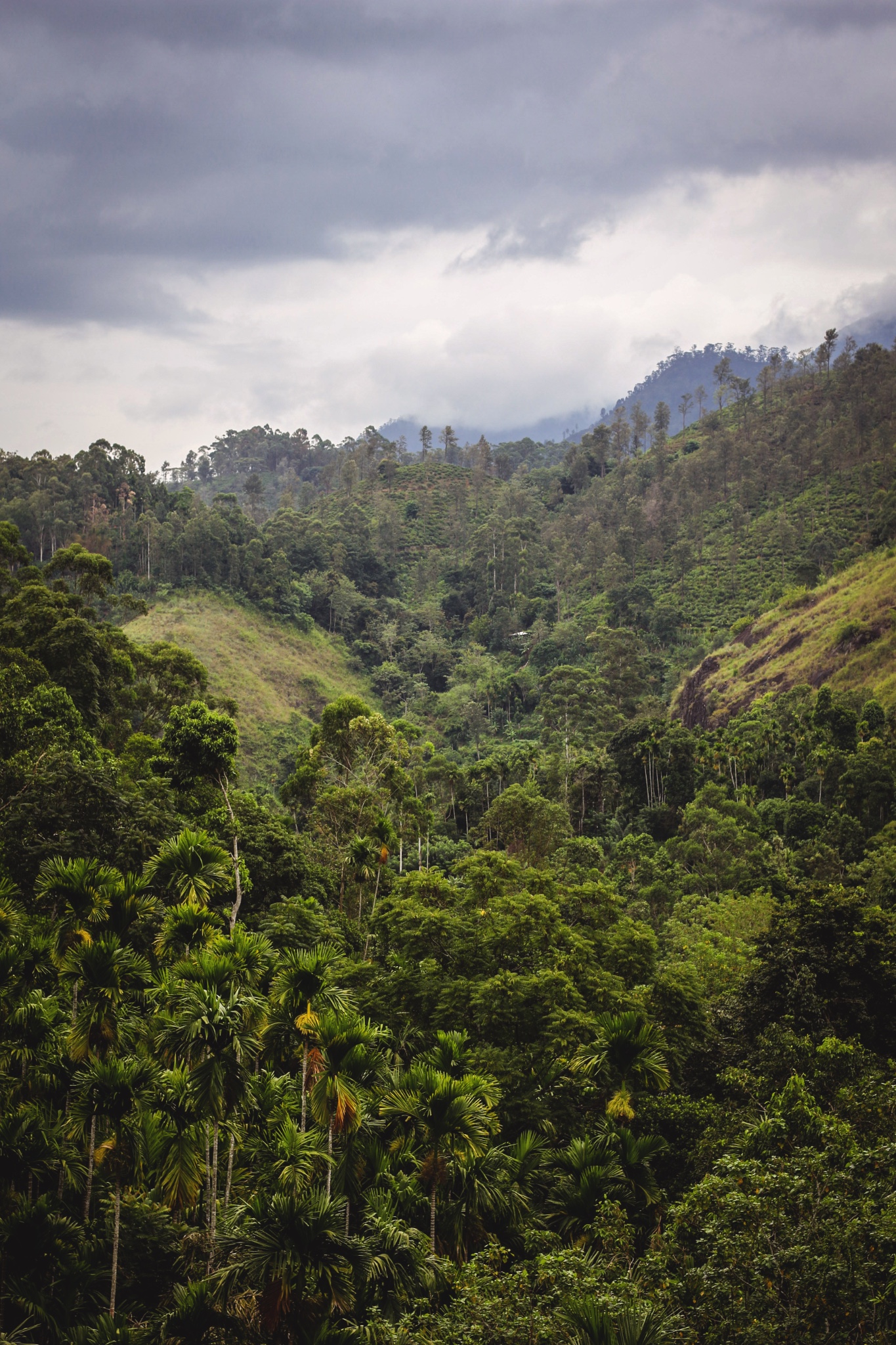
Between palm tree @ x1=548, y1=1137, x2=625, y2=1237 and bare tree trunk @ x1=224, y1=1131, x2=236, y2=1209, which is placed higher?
bare tree trunk @ x1=224, y1=1131, x2=236, y2=1209

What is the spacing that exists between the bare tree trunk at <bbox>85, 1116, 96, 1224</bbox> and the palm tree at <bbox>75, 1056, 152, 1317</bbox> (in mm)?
105

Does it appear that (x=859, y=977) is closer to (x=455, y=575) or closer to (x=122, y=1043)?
(x=122, y=1043)

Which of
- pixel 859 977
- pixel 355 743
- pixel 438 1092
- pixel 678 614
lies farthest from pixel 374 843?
pixel 678 614

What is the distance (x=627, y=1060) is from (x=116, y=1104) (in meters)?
8.66

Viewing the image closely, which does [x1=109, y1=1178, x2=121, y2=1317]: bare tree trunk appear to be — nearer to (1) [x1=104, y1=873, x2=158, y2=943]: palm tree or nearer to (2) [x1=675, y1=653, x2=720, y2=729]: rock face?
(1) [x1=104, y1=873, x2=158, y2=943]: palm tree

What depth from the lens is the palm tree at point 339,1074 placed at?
1254 cm

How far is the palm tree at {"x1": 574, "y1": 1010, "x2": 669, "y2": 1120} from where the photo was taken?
15.9m

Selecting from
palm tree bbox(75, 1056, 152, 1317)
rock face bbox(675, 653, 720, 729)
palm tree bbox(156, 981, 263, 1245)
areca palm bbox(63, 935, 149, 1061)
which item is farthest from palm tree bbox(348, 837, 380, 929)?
rock face bbox(675, 653, 720, 729)

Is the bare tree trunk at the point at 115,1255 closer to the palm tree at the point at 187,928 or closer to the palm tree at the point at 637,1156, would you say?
the palm tree at the point at 187,928

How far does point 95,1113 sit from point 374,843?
20.8m

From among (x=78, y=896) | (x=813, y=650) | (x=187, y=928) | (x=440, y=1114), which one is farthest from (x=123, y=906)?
(x=813, y=650)

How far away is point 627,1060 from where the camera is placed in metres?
16.0

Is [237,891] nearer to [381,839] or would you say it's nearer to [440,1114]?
[440,1114]

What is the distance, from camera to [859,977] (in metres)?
19.6
